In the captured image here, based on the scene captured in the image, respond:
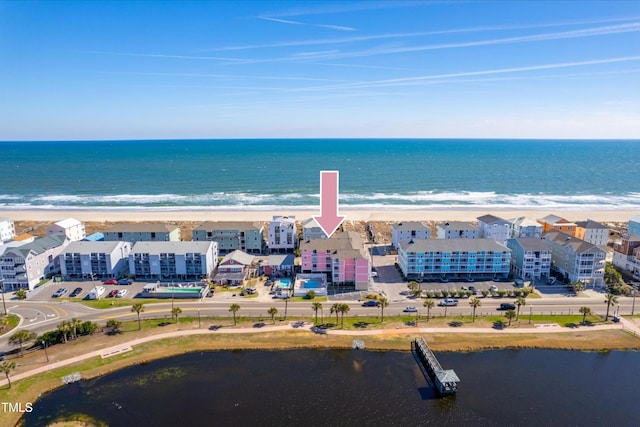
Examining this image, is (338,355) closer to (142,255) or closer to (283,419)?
(283,419)

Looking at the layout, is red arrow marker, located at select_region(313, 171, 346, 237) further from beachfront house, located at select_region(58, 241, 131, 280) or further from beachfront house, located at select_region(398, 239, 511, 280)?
beachfront house, located at select_region(58, 241, 131, 280)

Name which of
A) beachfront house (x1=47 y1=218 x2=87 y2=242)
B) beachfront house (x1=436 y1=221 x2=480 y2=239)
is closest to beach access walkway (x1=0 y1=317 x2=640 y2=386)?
beachfront house (x1=436 y1=221 x2=480 y2=239)

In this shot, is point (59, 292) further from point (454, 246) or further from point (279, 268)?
point (454, 246)

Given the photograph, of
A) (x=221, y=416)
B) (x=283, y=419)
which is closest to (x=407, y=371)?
(x=283, y=419)

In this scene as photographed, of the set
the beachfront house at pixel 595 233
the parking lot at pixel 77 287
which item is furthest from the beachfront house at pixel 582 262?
the parking lot at pixel 77 287

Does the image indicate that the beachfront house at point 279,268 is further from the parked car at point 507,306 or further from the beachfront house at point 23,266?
the beachfront house at point 23,266

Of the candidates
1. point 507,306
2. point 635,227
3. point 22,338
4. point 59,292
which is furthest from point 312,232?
point 635,227

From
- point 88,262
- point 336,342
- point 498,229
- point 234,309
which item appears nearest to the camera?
point 336,342
